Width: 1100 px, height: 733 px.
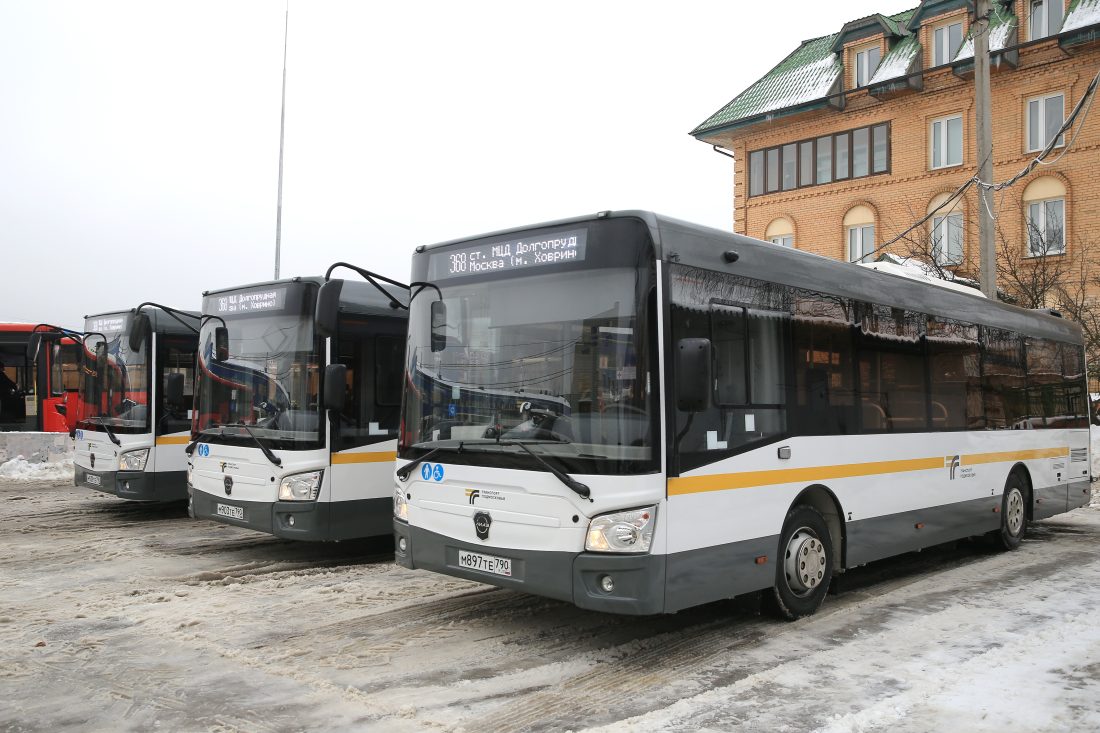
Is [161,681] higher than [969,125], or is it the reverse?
[969,125]

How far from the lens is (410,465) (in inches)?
276

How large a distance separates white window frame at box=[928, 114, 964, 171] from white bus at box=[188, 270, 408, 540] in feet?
75.8

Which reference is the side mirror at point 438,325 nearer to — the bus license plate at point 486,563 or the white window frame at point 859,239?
the bus license plate at point 486,563

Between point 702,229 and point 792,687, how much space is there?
3090 millimetres

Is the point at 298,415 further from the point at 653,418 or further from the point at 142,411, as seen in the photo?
the point at 653,418

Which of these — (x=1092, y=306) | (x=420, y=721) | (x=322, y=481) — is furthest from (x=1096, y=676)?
(x=1092, y=306)

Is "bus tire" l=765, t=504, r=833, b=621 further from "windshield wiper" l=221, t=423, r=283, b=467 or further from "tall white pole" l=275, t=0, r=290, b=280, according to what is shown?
"tall white pole" l=275, t=0, r=290, b=280

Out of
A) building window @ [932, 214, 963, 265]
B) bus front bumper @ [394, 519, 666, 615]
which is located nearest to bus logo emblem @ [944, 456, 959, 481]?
bus front bumper @ [394, 519, 666, 615]

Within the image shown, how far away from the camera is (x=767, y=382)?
7.07 meters

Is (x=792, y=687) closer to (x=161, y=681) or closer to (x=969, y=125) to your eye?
(x=161, y=681)

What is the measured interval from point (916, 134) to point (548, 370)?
26.3 meters

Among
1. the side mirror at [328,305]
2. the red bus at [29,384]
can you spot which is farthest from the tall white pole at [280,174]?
the side mirror at [328,305]

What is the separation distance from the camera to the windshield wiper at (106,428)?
488 inches

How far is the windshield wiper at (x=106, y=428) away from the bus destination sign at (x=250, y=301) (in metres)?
3.32
